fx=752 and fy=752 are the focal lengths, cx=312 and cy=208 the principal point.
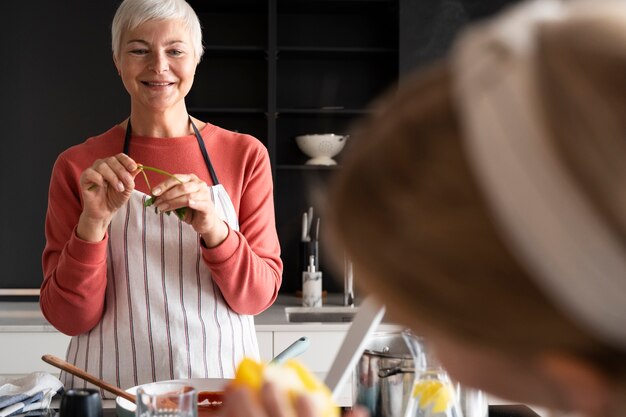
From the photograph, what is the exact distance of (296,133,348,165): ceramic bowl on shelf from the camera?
3.48m

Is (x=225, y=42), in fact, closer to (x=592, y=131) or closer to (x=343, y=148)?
(x=343, y=148)

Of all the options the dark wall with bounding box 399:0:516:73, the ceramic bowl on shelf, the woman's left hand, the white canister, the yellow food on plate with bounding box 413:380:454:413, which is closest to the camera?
the yellow food on plate with bounding box 413:380:454:413

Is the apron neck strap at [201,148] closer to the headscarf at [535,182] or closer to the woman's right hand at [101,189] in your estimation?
the woman's right hand at [101,189]

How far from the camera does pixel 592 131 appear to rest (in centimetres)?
32

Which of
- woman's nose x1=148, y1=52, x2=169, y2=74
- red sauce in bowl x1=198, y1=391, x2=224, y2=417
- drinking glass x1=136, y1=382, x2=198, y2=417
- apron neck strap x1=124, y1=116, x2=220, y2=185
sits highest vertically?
woman's nose x1=148, y1=52, x2=169, y2=74

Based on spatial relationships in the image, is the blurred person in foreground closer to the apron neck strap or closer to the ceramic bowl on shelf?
the apron neck strap

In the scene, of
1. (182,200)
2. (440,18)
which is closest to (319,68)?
(440,18)

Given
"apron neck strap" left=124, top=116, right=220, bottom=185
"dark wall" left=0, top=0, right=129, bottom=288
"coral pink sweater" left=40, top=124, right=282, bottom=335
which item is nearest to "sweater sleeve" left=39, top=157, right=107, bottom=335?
"coral pink sweater" left=40, top=124, right=282, bottom=335

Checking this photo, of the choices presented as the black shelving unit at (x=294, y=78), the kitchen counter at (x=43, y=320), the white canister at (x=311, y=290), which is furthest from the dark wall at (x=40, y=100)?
the white canister at (x=311, y=290)

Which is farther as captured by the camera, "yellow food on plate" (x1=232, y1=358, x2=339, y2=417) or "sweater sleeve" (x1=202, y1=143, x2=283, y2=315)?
"sweater sleeve" (x1=202, y1=143, x2=283, y2=315)

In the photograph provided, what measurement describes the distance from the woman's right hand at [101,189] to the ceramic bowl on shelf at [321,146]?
76.4 inches

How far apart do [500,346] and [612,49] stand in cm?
15

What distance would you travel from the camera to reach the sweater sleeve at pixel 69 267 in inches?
62.3

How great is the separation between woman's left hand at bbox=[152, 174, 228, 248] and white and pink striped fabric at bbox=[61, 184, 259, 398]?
0.52ft
